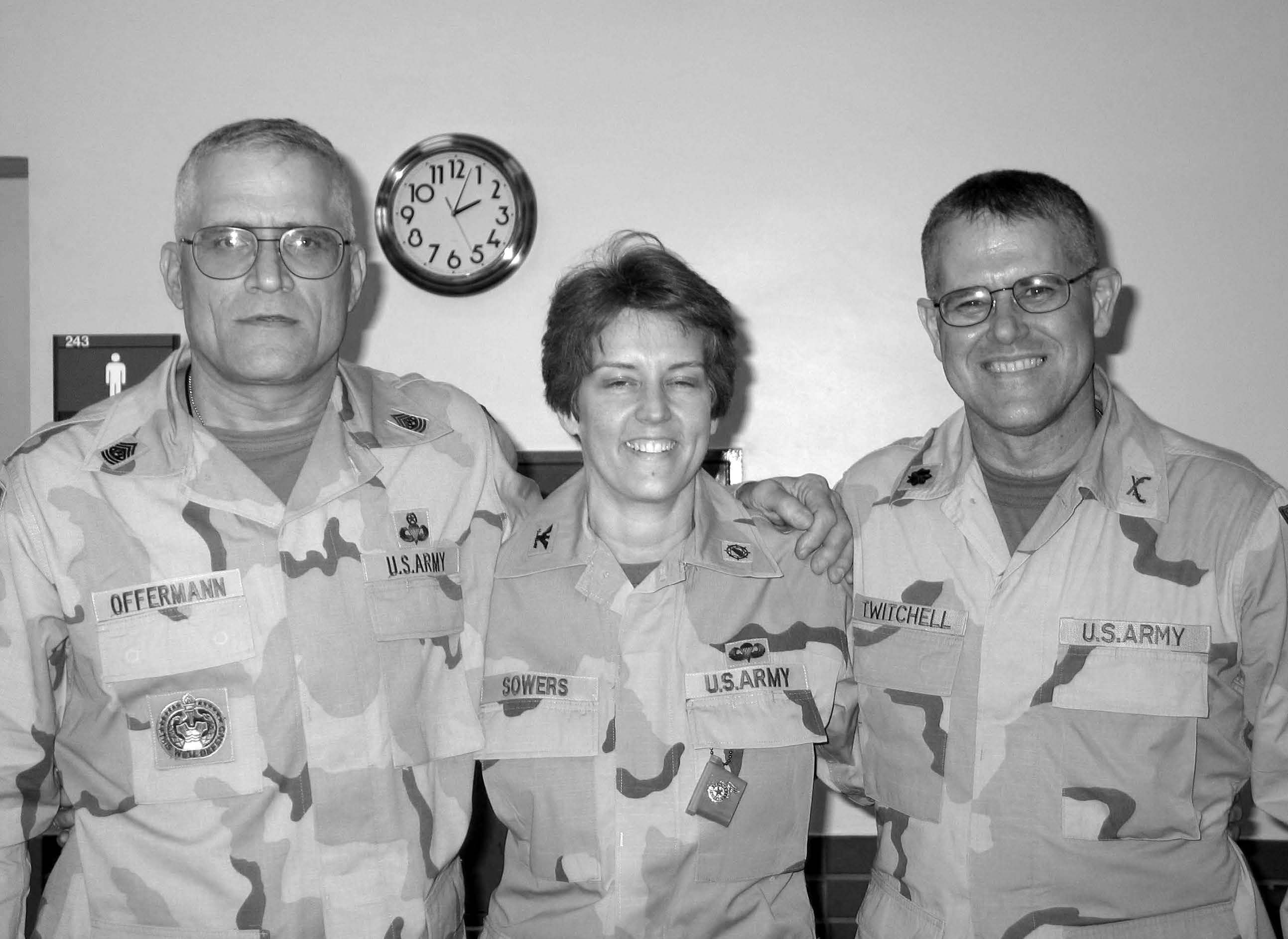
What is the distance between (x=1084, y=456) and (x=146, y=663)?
1.61 meters

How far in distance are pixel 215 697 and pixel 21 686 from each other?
0.28m

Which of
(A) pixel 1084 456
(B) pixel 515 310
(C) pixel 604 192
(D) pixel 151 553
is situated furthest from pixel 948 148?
(D) pixel 151 553

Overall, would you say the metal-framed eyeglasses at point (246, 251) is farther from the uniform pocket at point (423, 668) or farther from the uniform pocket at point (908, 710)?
the uniform pocket at point (908, 710)

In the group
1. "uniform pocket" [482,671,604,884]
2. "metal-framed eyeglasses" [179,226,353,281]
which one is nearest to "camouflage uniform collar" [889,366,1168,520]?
"uniform pocket" [482,671,604,884]

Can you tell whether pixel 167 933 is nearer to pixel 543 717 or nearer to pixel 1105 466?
pixel 543 717

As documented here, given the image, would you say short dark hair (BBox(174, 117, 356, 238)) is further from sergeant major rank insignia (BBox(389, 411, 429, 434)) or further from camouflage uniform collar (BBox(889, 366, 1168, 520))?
camouflage uniform collar (BBox(889, 366, 1168, 520))

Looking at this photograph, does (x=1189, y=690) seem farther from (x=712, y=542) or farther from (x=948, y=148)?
(x=948, y=148)

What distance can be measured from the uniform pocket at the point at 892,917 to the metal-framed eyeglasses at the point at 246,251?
56.5 inches

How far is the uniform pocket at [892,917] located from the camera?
1.79 meters

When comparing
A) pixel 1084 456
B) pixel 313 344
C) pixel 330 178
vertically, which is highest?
pixel 330 178

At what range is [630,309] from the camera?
185 centimetres

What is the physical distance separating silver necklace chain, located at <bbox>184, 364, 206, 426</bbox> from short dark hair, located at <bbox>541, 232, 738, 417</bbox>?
2.01ft

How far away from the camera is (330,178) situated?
6.16 feet

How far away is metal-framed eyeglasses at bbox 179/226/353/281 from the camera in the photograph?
179 cm
